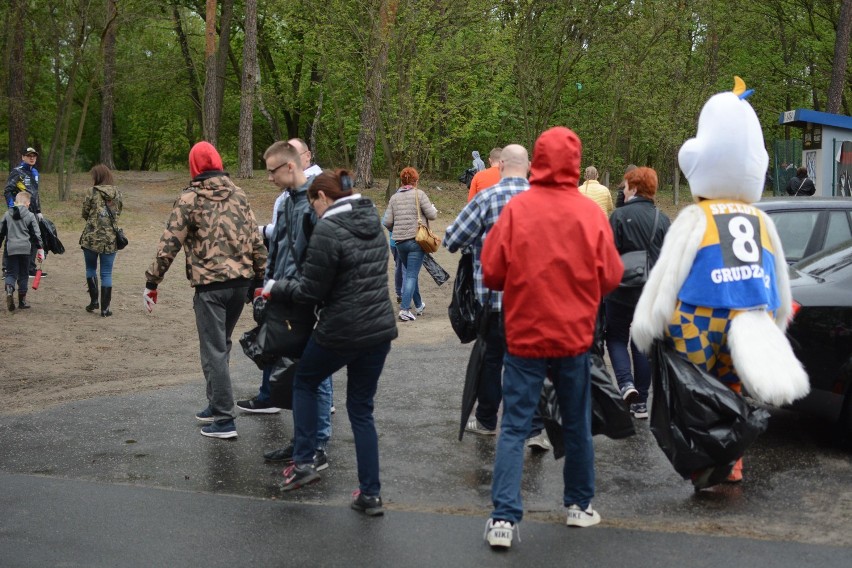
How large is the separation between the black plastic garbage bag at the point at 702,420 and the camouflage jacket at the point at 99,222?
8576 mm

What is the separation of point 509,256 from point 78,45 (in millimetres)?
22046

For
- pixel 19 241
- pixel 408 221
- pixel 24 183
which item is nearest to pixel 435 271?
pixel 408 221

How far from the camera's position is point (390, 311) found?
5.55 metres

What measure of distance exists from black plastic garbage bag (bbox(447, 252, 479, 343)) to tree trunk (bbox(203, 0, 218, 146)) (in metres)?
26.2

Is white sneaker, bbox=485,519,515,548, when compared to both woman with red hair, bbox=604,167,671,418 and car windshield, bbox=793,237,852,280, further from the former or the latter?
car windshield, bbox=793,237,852,280

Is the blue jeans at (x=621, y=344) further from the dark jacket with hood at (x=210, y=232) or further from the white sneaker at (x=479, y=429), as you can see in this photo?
the dark jacket with hood at (x=210, y=232)

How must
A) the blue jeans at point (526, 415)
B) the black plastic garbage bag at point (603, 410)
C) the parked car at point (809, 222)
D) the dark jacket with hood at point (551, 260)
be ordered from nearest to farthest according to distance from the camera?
1. the dark jacket with hood at point (551, 260)
2. the blue jeans at point (526, 415)
3. the black plastic garbage bag at point (603, 410)
4. the parked car at point (809, 222)

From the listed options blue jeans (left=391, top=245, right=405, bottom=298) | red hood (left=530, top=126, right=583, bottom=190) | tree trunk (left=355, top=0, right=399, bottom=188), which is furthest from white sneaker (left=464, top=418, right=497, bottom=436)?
tree trunk (left=355, top=0, right=399, bottom=188)

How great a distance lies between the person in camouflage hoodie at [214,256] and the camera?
6.77 m

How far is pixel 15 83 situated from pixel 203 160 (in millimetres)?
25534

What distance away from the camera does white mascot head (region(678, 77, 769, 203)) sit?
5.68 metres

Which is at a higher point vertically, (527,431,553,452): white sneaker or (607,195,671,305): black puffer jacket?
(607,195,671,305): black puffer jacket

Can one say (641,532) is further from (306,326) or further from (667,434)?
(306,326)

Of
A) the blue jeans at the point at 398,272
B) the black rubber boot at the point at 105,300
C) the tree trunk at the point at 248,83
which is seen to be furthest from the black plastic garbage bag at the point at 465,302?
the tree trunk at the point at 248,83
